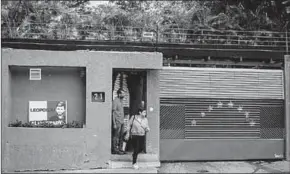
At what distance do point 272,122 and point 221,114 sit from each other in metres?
1.69

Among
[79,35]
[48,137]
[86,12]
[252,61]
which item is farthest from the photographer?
[86,12]

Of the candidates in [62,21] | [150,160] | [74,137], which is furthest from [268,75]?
[62,21]

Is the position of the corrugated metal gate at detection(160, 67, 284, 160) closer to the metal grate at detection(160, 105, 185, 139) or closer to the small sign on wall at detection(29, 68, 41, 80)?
the metal grate at detection(160, 105, 185, 139)

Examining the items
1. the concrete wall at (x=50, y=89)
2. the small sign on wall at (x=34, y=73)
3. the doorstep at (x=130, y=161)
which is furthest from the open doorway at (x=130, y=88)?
the small sign on wall at (x=34, y=73)

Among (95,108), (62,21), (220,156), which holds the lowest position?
(220,156)

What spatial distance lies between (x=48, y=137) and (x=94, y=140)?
121 centimetres

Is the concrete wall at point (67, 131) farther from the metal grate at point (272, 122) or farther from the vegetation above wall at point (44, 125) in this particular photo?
the metal grate at point (272, 122)

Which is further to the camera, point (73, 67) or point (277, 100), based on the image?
point (277, 100)

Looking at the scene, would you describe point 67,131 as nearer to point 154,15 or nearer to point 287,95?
point 287,95

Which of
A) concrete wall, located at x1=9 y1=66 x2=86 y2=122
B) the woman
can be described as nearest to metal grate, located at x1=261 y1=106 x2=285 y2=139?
the woman

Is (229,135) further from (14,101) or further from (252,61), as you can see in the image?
(14,101)

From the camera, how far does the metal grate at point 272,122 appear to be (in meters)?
11.1

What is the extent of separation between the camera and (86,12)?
17875mm

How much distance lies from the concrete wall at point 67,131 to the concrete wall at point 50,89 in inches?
11.7
